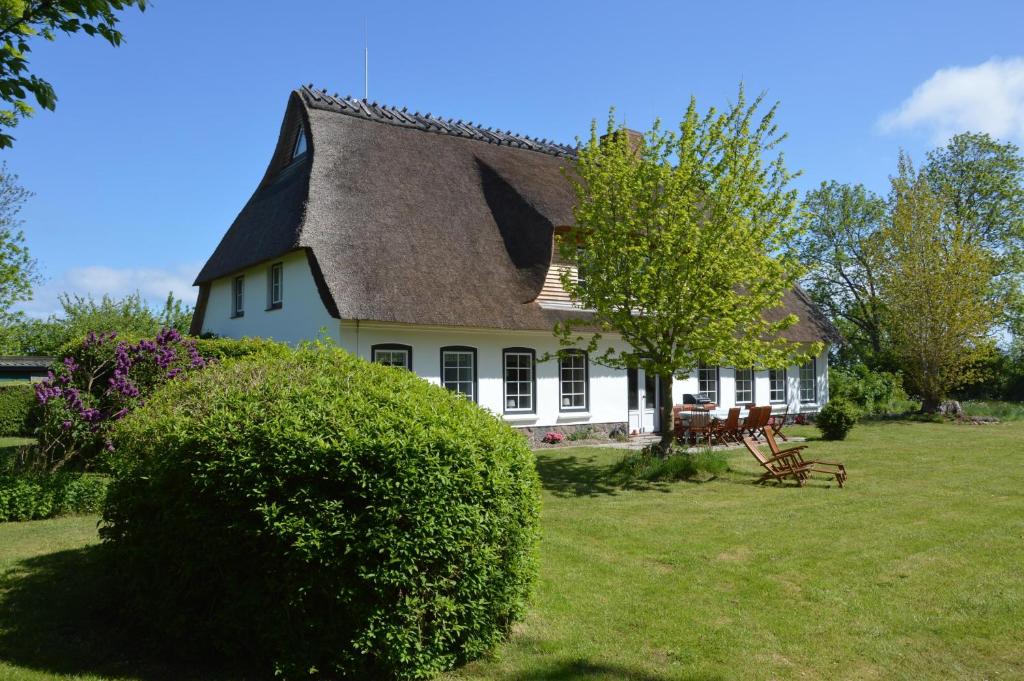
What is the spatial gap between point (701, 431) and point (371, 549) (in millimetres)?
12668

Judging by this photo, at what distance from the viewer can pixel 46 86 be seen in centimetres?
551

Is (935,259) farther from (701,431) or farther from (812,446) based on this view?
(701,431)

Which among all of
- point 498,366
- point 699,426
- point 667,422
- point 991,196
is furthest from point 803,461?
point 991,196

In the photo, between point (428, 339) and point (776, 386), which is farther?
point (776, 386)

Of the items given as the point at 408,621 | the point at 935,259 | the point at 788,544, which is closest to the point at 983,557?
the point at 788,544

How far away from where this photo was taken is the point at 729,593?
6.02 metres

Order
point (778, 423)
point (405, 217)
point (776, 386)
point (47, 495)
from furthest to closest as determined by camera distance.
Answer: point (776, 386) → point (778, 423) → point (405, 217) → point (47, 495)

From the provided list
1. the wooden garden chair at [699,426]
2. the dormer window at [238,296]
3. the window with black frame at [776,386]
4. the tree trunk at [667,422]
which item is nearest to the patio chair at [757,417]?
the wooden garden chair at [699,426]

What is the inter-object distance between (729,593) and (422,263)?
35.5 ft

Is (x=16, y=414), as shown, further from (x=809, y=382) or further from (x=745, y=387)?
(x=809, y=382)

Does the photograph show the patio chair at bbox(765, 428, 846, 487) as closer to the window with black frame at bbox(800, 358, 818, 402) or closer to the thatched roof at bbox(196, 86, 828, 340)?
the thatched roof at bbox(196, 86, 828, 340)

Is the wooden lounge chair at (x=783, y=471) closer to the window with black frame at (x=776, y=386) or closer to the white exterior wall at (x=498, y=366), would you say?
the white exterior wall at (x=498, y=366)

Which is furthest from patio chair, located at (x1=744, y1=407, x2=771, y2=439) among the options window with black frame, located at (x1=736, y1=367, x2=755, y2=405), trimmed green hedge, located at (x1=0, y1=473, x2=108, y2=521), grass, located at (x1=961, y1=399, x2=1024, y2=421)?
grass, located at (x1=961, y1=399, x2=1024, y2=421)

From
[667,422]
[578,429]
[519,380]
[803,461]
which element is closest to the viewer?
[803,461]
